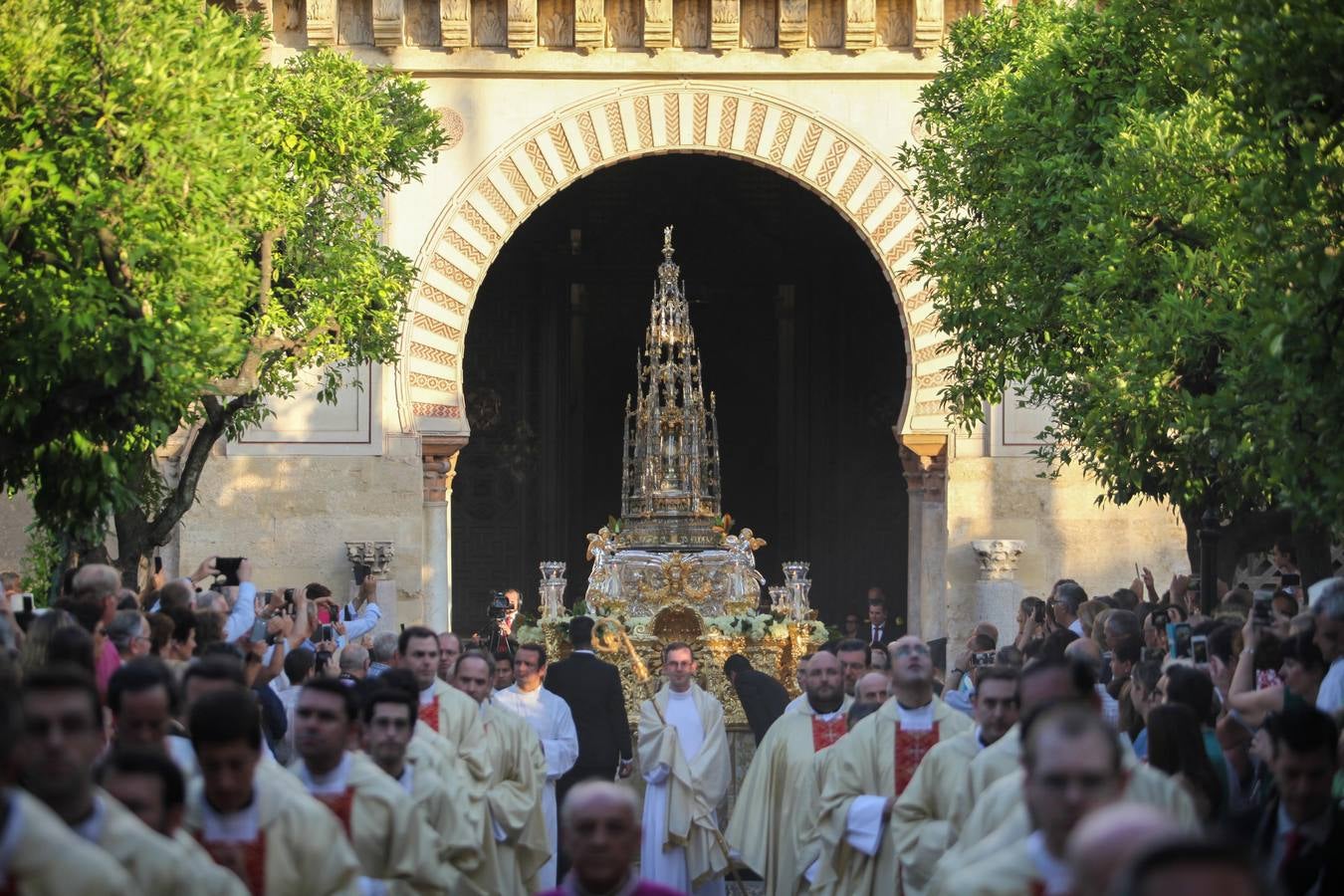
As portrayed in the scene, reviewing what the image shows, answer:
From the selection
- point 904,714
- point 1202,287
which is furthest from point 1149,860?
point 1202,287

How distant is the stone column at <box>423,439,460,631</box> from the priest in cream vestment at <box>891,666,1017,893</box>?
39.1 ft

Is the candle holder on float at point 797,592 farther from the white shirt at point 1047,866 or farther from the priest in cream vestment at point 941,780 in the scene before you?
the white shirt at point 1047,866

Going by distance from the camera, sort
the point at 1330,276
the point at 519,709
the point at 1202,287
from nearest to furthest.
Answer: the point at 1330,276 < the point at 519,709 < the point at 1202,287

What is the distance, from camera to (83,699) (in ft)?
17.2


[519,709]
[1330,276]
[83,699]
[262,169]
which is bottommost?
[519,709]

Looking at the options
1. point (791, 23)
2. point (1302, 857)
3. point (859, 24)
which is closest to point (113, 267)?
point (1302, 857)

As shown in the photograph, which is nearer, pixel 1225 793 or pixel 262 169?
pixel 1225 793

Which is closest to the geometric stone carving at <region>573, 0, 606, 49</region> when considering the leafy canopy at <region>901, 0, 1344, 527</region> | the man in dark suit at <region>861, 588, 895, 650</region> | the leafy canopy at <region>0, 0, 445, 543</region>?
the leafy canopy at <region>901, 0, 1344, 527</region>

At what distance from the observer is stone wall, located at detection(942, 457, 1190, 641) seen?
19516 millimetres

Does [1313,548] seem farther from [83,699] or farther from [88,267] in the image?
[83,699]

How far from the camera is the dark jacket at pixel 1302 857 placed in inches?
229

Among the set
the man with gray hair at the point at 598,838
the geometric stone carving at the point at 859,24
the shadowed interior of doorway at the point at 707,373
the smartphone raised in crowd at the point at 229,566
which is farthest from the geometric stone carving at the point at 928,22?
the man with gray hair at the point at 598,838

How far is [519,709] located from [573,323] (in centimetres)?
1446

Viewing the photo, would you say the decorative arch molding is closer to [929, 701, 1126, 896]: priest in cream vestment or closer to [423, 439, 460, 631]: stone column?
[423, 439, 460, 631]: stone column
